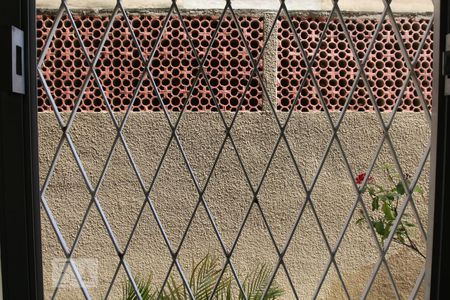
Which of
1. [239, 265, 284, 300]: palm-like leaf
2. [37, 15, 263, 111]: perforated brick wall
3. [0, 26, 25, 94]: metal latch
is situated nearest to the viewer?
[0, 26, 25, 94]: metal latch

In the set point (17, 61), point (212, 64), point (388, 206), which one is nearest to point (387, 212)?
point (388, 206)

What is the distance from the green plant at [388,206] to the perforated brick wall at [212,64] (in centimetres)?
35

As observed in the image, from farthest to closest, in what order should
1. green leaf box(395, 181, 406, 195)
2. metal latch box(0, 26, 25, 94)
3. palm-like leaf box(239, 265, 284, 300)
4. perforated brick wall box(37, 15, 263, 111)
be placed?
perforated brick wall box(37, 15, 263, 111) < green leaf box(395, 181, 406, 195) < palm-like leaf box(239, 265, 284, 300) < metal latch box(0, 26, 25, 94)

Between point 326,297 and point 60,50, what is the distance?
168 cm

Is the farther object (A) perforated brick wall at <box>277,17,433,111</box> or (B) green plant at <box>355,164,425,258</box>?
(A) perforated brick wall at <box>277,17,433,111</box>

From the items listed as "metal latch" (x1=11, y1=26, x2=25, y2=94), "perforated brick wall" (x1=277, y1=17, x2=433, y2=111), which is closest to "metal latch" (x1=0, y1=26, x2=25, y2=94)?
"metal latch" (x1=11, y1=26, x2=25, y2=94)

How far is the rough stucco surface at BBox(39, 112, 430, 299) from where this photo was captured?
9.58ft

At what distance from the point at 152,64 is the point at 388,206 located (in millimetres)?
1244

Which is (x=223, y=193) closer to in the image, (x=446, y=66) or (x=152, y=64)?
(x=152, y=64)

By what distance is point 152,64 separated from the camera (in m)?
2.94

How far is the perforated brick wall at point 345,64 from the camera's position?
2951 millimetres

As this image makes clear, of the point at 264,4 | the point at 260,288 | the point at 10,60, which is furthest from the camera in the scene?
the point at 264,4

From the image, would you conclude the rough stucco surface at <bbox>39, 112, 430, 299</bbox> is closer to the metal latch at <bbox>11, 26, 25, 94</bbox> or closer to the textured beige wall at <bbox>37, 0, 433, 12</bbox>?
the textured beige wall at <bbox>37, 0, 433, 12</bbox>

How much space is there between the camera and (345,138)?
300cm
